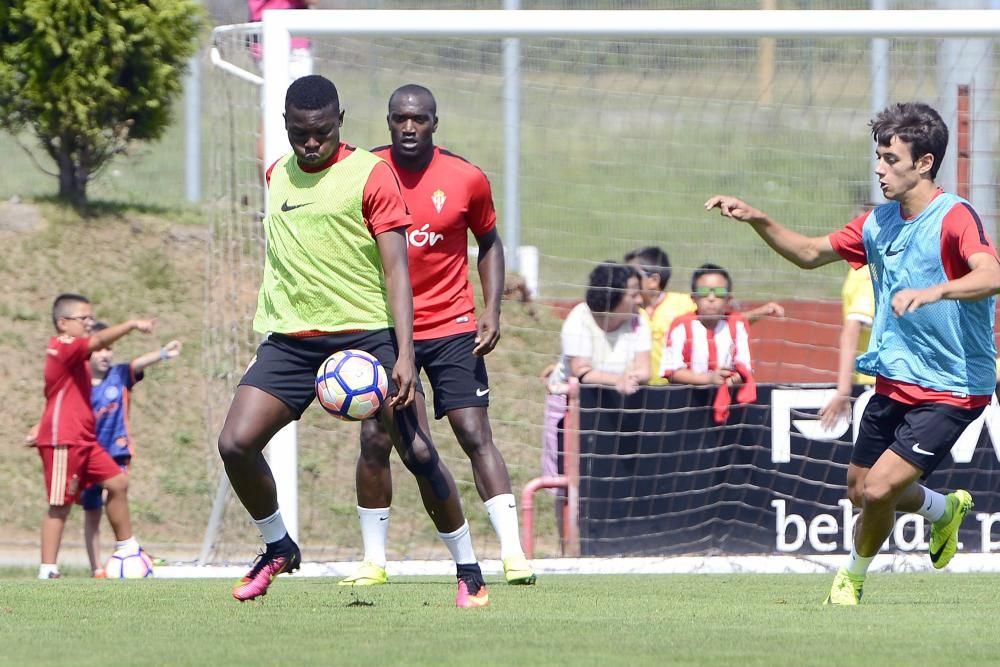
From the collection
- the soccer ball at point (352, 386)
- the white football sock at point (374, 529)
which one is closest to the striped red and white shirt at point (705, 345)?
the white football sock at point (374, 529)

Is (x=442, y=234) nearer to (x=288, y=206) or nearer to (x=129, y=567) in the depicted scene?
(x=288, y=206)

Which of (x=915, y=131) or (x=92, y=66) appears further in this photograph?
(x=92, y=66)

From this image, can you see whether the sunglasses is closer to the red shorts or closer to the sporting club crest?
the sporting club crest

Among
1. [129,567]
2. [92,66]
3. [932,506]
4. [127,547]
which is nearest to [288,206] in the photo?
[932,506]

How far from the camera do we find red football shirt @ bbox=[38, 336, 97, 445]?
10133mm

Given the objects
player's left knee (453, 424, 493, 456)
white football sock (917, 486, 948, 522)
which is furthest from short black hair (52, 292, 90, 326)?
white football sock (917, 486, 948, 522)

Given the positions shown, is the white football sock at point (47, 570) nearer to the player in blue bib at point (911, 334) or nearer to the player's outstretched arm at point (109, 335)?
the player's outstretched arm at point (109, 335)

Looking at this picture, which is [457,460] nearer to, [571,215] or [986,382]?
[571,215]

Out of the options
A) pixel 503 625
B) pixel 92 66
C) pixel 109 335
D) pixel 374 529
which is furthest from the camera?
pixel 92 66

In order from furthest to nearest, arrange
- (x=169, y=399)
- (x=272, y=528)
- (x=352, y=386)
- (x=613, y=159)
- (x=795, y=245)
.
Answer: (x=613, y=159) < (x=169, y=399) < (x=795, y=245) < (x=272, y=528) < (x=352, y=386)

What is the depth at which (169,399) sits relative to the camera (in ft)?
45.8

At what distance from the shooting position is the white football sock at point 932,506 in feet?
23.7

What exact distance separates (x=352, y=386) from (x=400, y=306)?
1.28 ft

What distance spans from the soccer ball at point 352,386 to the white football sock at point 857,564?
7.37 feet
